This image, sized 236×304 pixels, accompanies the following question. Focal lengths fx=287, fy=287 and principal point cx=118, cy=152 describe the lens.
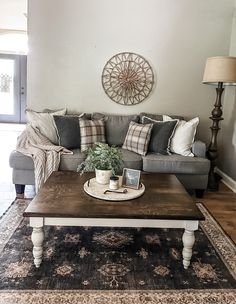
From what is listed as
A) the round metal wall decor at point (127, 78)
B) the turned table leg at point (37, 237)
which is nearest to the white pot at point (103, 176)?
the turned table leg at point (37, 237)

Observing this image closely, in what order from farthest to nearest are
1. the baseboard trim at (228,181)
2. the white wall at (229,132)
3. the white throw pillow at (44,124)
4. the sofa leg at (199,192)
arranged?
the white wall at (229,132), the baseboard trim at (228,181), the white throw pillow at (44,124), the sofa leg at (199,192)

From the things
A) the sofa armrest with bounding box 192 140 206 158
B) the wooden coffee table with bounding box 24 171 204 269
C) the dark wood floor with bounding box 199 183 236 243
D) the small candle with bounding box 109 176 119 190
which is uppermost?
the sofa armrest with bounding box 192 140 206 158

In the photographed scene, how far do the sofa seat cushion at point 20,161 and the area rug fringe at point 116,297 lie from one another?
1.61 meters

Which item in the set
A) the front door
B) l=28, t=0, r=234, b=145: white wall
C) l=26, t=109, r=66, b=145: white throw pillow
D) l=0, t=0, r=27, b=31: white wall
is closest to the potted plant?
l=26, t=109, r=66, b=145: white throw pillow

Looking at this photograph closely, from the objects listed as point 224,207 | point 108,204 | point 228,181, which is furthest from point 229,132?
point 108,204

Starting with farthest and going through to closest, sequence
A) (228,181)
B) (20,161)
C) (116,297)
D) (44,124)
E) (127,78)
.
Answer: (127,78), (228,181), (44,124), (20,161), (116,297)

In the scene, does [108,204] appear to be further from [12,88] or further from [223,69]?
[12,88]

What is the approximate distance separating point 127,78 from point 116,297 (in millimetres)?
3017

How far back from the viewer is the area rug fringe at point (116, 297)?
164cm

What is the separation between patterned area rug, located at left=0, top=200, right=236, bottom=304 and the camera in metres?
1.71

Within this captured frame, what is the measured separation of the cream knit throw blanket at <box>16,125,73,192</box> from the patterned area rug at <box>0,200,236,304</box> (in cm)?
61

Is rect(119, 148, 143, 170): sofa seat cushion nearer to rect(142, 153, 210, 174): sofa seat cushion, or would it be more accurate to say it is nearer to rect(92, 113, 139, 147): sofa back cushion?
rect(142, 153, 210, 174): sofa seat cushion

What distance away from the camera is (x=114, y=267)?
1978mm

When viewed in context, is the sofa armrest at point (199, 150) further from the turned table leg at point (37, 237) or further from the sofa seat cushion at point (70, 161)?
the turned table leg at point (37, 237)
